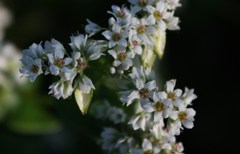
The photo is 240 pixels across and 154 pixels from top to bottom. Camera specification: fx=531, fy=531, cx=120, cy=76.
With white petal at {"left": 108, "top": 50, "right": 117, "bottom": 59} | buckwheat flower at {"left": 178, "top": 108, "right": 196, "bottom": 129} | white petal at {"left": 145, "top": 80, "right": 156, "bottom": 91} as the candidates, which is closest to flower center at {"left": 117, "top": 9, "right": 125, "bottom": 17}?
white petal at {"left": 108, "top": 50, "right": 117, "bottom": 59}

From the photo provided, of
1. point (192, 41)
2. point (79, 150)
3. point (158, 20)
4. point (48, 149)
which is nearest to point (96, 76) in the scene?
point (158, 20)

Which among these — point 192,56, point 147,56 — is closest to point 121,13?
point 147,56

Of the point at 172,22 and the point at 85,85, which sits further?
the point at 172,22

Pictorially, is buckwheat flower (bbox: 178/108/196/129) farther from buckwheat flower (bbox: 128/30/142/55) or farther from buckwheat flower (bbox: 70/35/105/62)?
buckwheat flower (bbox: 70/35/105/62)

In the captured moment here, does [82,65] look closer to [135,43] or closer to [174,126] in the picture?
[135,43]

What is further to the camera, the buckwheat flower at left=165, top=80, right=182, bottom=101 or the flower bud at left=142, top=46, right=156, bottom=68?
the flower bud at left=142, top=46, right=156, bottom=68

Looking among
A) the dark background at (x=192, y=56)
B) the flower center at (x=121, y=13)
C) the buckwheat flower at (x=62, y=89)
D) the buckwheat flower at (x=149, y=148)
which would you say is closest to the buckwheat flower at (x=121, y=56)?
the flower center at (x=121, y=13)

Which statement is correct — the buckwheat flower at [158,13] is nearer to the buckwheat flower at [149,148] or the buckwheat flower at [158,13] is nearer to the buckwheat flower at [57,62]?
the buckwheat flower at [57,62]

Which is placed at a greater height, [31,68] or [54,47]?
[54,47]
